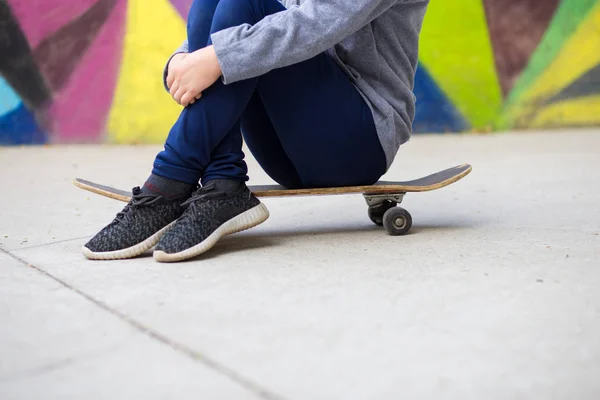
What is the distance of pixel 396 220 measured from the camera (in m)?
1.67

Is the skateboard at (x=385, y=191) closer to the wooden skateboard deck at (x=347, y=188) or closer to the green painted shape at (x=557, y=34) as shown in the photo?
the wooden skateboard deck at (x=347, y=188)

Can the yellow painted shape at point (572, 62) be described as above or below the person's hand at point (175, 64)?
above

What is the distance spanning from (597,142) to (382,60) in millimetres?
2427

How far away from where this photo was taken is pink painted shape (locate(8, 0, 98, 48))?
13.3ft

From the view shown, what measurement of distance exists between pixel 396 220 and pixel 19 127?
10.2 feet

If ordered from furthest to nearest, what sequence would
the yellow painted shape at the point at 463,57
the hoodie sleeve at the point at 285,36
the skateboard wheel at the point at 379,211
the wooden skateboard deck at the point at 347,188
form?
the yellow painted shape at the point at 463,57 → the skateboard wheel at the point at 379,211 → the wooden skateboard deck at the point at 347,188 → the hoodie sleeve at the point at 285,36

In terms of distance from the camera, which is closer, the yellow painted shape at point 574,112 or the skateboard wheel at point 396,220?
the skateboard wheel at point 396,220

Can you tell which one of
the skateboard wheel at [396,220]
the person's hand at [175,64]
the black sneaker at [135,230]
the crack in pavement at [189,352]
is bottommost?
the crack in pavement at [189,352]

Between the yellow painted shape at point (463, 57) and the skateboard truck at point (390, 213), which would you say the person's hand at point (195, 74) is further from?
the yellow painted shape at point (463, 57)

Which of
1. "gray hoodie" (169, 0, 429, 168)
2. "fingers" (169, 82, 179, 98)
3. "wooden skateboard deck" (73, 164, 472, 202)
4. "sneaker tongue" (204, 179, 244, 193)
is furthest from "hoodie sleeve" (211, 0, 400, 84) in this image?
"wooden skateboard deck" (73, 164, 472, 202)


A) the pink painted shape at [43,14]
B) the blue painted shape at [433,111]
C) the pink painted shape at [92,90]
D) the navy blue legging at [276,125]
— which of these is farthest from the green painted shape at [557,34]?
the navy blue legging at [276,125]

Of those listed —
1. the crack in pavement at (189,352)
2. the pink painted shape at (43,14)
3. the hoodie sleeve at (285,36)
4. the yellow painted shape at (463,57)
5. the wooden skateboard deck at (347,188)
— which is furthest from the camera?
the yellow painted shape at (463,57)

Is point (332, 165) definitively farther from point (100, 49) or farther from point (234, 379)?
point (100, 49)

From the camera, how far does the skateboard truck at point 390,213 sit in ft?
5.46
